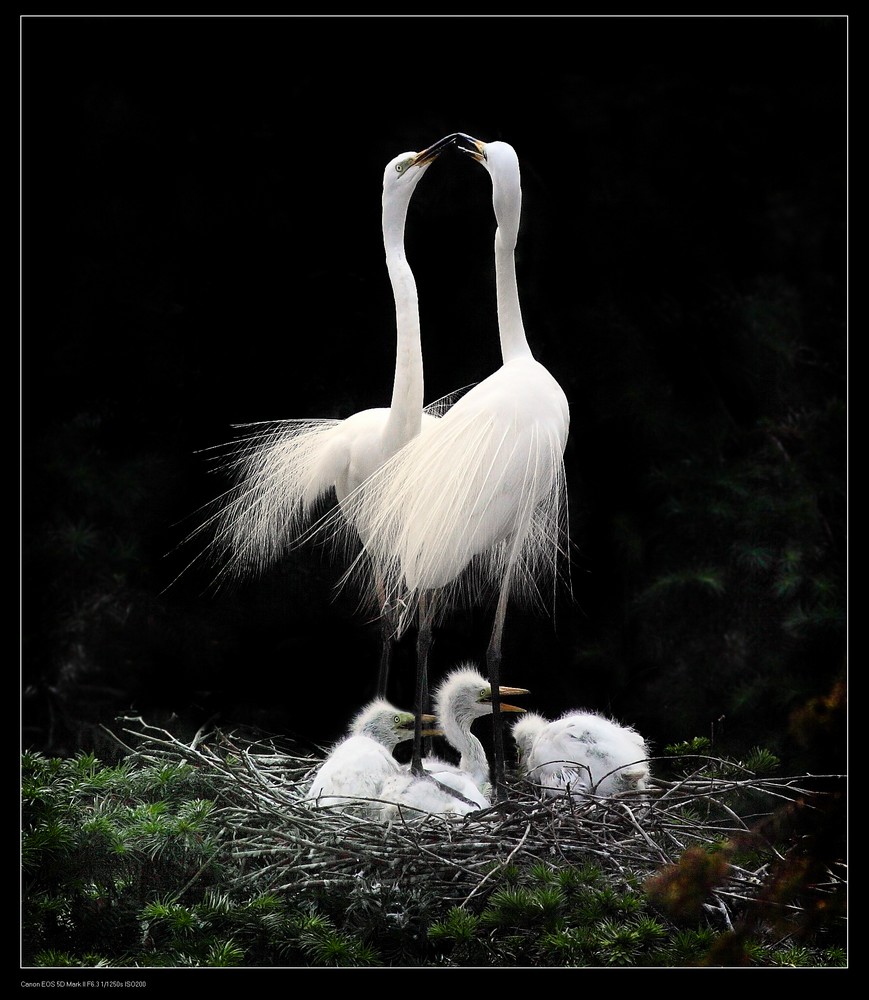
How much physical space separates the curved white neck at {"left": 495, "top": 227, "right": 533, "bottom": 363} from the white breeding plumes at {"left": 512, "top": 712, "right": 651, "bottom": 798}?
24.2 inches

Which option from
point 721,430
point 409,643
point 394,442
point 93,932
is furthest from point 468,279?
point 93,932

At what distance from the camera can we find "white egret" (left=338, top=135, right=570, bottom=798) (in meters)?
1.84

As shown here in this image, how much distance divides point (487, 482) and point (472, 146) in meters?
0.56

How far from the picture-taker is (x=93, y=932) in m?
1.66

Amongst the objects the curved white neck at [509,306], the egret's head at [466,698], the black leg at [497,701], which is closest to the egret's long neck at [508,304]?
the curved white neck at [509,306]

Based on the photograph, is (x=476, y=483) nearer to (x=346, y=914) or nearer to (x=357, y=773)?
(x=357, y=773)

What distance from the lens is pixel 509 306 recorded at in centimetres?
195

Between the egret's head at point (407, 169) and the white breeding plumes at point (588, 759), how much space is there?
3.06ft

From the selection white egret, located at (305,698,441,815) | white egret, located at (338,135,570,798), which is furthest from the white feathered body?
white egret, located at (305,698,441,815)

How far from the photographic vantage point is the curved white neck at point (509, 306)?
76.5 inches

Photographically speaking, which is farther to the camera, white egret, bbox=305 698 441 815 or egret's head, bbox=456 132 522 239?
egret's head, bbox=456 132 522 239

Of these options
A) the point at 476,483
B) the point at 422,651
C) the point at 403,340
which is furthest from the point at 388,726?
the point at 403,340

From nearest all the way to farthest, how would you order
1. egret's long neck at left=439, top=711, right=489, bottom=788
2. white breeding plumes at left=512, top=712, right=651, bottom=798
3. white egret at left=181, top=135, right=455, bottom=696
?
1. white breeding plumes at left=512, top=712, right=651, bottom=798
2. egret's long neck at left=439, top=711, right=489, bottom=788
3. white egret at left=181, top=135, right=455, bottom=696

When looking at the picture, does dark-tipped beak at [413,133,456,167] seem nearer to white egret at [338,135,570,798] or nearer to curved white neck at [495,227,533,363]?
white egret at [338,135,570,798]
